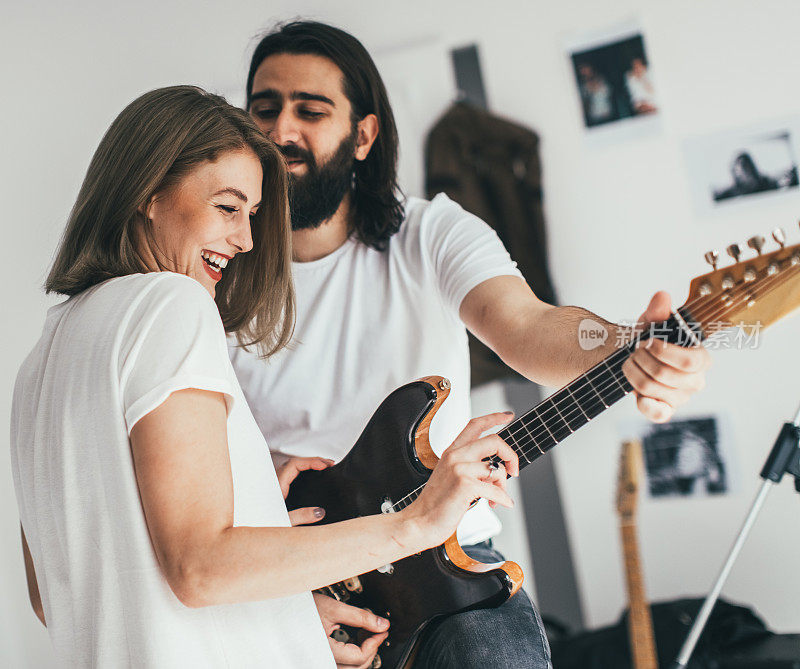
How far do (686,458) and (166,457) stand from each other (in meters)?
1.98

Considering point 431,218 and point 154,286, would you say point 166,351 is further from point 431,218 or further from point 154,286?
point 431,218

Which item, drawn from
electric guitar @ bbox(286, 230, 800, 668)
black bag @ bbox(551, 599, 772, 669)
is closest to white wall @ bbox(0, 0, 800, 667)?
black bag @ bbox(551, 599, 772, 669)

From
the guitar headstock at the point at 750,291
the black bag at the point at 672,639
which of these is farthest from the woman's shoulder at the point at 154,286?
the black bag at the point at 672,639

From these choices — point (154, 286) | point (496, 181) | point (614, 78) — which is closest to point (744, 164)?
point (614, 78)

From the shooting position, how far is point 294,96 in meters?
1.53

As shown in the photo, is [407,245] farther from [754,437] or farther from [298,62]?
[754,437]

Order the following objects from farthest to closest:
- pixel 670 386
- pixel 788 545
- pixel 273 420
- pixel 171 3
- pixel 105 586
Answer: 1. pixel 171 3
2. pixel 788 545
3. pixel 273 420
4. pixel 670 386
5. pixel 105 586

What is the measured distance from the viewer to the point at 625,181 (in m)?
2.35

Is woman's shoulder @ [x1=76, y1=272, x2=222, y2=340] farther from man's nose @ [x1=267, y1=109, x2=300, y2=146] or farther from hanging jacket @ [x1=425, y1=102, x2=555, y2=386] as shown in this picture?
hanging jacket @ [x1=425, y1=102, x2=555, y2=386]

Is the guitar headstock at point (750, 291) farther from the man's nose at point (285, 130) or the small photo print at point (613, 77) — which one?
the small photo print at point (613, 77)

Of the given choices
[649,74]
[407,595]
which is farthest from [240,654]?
[649,74]

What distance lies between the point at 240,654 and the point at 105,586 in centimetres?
17

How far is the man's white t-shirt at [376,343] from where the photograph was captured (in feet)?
4.51

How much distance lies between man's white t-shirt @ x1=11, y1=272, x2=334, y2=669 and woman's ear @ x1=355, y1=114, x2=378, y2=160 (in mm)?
872
